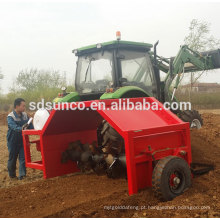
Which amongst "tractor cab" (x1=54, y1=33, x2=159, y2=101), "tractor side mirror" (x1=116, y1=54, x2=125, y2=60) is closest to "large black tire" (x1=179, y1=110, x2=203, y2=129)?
"tractor cab" (x1=54, y1=33, x2=159, y2=101)

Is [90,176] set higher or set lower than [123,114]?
lower

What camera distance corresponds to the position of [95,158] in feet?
16.2

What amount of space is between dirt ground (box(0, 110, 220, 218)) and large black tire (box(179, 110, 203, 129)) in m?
1.24

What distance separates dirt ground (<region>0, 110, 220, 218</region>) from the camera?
123 inches

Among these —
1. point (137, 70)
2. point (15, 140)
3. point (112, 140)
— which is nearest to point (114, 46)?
point (137, 70)

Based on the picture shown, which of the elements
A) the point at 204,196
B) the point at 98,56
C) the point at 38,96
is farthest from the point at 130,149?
the point at 38,96

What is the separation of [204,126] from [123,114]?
11.7 feet

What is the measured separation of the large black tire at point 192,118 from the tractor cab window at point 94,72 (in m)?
2.03

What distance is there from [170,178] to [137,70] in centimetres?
250

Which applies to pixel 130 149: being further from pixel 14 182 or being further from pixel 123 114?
pixel 14 182

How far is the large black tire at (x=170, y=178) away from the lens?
3426 mm

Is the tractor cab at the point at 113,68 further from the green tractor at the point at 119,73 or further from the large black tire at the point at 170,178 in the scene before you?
the large black tire at the point at 170,178

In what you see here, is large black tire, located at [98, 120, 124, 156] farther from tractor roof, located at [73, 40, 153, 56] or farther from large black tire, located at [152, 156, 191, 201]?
tractor roof, located at [73, 40, 153, 56]

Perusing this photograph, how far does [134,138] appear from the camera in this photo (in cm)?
357
